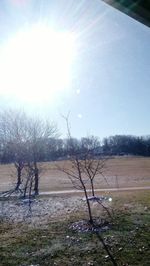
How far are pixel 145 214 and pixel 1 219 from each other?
5.58 m

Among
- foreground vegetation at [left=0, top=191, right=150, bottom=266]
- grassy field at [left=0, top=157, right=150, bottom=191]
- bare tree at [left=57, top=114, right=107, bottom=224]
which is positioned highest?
bare tree at [left=57, top=114, right=107, bottom=224]

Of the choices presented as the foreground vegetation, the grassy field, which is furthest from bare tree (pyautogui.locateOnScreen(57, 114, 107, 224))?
the grassy field

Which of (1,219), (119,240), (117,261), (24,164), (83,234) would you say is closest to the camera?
(117,261)

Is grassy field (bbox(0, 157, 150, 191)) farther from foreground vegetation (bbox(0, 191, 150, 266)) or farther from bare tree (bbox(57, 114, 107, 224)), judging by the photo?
foreground vegetation (bbox(0, 191, 150, 266))

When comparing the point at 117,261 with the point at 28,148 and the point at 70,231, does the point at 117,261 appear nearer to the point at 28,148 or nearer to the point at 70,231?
the point at 70,231

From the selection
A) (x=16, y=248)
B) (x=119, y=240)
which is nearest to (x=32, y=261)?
(x=16, y=248)

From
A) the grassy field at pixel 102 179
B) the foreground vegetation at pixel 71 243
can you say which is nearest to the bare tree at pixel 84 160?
the foreground vegetation at pixel 71 243

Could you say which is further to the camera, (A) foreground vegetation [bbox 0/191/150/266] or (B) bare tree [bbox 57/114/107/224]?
(B) bare tree [bbox 57/114/107/224]

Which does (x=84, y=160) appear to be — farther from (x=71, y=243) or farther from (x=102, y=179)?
(x=102, y=179)

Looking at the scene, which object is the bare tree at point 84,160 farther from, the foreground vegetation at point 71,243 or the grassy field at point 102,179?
the grassy field at point 102,179

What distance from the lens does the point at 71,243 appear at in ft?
26.6

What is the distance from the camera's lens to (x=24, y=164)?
1134 inches

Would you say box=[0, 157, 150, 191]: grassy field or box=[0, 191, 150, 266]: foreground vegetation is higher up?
box=[0, 157, 150, 191]: grassy field

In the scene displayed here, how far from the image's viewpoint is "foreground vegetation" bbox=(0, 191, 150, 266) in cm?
680
